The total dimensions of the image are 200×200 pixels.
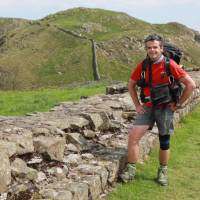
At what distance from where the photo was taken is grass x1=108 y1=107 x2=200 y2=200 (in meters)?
7.77

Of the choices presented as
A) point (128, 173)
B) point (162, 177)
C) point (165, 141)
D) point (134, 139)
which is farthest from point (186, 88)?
point (128, 173)

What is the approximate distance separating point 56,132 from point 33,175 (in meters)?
1.48

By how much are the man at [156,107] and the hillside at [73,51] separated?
45.1 m

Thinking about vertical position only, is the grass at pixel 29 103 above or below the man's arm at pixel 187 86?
below

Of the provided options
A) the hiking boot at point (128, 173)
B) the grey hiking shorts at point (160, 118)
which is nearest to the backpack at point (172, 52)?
the grey hiking shorts at point (160, 118)

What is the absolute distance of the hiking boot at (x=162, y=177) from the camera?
827 cm

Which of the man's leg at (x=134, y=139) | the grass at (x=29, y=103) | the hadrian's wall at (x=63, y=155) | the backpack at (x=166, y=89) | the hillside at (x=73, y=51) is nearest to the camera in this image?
the hadrian's wall at (x=63, y=155)

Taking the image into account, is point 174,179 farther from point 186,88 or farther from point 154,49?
point 154,49

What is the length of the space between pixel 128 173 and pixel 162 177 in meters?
0.66

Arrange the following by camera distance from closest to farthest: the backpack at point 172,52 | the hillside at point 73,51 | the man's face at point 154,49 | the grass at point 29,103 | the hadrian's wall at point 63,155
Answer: the hadrian's wall at point 63,155 < the man's face at point 154,49 < the backpack at point 172,52 < the grass at point 29,103 < the hillside at point 73,51

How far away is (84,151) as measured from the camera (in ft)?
28.7

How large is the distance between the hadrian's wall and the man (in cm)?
44

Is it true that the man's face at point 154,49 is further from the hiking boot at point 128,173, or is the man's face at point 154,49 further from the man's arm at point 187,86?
the hiking boot at point 128,173

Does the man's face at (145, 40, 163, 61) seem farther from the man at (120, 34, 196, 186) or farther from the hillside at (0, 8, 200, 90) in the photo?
the hillside at (0, 8, 200, 90)
